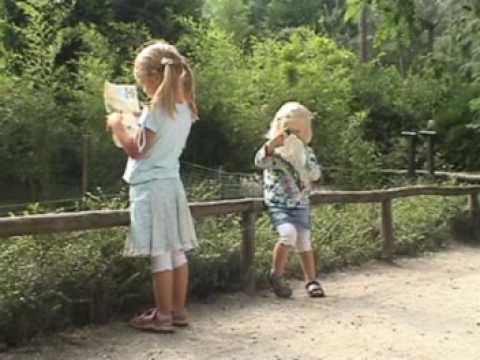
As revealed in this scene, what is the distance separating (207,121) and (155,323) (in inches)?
333

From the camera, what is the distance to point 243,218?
650 centimetres

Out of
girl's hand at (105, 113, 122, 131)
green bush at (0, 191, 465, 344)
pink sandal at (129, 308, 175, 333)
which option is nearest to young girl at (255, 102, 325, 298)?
green bush at (0, 191, 465, 344)

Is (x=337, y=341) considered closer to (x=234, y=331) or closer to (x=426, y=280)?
(x=234, y=331)

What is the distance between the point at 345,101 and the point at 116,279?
11.1 metres

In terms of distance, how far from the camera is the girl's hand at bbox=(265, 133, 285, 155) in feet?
21.0

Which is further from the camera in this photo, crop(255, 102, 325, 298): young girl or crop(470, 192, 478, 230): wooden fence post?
crop(470, 192, 478, 230): wooden fence post

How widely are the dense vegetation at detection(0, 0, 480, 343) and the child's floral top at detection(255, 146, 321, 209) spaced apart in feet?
1.48

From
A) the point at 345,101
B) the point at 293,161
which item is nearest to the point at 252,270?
the point at 293,161

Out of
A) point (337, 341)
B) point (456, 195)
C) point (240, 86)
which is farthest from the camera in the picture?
point (240, 86)

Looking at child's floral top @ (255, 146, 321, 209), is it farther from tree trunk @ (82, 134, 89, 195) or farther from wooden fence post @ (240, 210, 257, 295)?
tree trunk @ (82, 134, 89, 195)

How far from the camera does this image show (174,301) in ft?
17.3

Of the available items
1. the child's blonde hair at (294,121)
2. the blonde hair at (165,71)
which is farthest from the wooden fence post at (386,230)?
the blonde hair at (165,71)

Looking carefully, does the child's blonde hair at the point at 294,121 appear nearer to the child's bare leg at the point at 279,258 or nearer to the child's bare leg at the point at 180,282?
the child's bare leg at the point at 279,258

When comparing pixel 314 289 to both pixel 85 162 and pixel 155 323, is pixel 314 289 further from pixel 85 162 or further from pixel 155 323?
pixel 85 162
